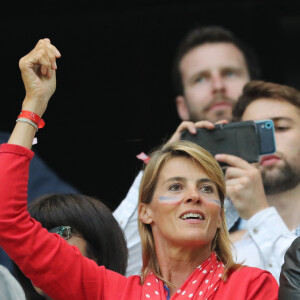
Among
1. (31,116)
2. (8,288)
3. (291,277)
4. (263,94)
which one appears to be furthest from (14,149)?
(263,94)

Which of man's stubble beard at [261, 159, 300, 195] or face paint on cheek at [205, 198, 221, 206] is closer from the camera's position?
face paint on cheek at [205, 198, 221, 206]

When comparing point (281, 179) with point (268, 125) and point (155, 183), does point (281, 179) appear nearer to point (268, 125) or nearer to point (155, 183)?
point (268, 125)

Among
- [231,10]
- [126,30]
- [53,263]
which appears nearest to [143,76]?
[126,30]

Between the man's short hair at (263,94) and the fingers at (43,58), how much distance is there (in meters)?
1.61

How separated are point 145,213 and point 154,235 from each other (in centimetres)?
9

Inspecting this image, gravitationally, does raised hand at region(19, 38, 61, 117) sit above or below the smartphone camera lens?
above

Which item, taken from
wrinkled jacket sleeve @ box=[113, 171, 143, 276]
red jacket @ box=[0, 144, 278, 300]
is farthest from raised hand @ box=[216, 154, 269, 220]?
red jacket @ box=[0, 144, 278, 300]

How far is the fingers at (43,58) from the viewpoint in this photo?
2.83 meters

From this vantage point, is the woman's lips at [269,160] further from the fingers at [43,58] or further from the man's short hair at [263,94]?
the fingers at [43,58]

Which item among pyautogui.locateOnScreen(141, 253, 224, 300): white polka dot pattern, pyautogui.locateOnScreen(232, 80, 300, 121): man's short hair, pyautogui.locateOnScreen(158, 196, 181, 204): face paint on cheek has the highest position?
pyautogui.locateOnScreen(232, 80, 300, 121): man's short hair

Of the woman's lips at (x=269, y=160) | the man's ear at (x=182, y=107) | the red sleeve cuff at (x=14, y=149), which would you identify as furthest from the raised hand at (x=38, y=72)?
the man's ear at (x=182, y=107)

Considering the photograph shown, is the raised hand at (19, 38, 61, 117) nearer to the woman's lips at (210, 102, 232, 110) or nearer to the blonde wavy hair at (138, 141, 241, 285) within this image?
the blonde wavy hair at (138, 141, 241, 285)

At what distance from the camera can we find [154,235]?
3018mm

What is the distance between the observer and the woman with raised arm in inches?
107
